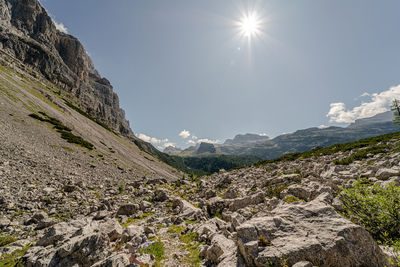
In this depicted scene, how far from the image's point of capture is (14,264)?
559cm

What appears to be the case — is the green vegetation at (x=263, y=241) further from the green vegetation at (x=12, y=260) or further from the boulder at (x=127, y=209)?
the boulder at (x=127, y=209)

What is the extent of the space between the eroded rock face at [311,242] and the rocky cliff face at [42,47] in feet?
547

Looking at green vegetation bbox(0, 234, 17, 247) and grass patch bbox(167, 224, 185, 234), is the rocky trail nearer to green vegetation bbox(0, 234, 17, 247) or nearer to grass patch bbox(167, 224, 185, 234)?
grass patch bbox(167, 224, 185, 234)

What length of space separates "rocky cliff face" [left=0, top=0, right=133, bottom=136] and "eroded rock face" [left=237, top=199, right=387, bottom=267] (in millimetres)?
166836

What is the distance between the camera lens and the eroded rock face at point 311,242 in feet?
15.1

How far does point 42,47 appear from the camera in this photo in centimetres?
12762

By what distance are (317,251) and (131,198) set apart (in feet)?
56.9

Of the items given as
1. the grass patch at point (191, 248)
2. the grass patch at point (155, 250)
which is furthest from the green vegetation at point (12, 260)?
the grass patch at point (191, 248)

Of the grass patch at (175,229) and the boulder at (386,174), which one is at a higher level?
the boulder at (386,174)

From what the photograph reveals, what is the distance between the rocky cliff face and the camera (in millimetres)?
112875

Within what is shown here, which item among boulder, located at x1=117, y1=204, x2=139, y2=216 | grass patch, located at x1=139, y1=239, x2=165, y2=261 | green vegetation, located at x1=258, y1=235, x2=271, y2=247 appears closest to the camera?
green vegetation, located at x1=258, y1=235, x2=271, y2=247

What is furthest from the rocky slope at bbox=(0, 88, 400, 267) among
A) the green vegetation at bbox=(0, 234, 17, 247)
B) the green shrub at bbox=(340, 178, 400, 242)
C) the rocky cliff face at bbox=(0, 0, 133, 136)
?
the rocky cliff face at bbox=(0, 0, 133, 136)

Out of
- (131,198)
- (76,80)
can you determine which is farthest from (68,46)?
(131,198)

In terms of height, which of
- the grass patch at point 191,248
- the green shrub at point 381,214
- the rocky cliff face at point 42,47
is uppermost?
the rocky cliff face at point 42,47
